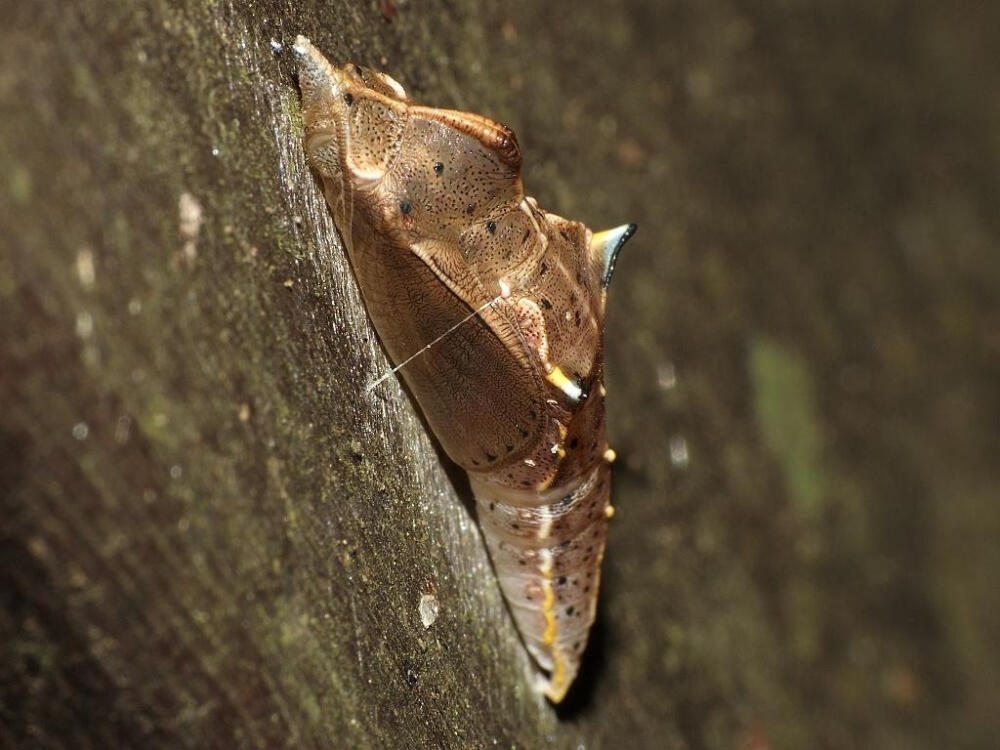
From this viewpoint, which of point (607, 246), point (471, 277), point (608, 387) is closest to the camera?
point (471, 277)

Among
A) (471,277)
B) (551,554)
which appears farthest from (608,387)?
(471,277)

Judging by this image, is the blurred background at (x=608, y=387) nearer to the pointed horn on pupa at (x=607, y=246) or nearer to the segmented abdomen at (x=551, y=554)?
the segmented abdomen at (x=551, y=554)

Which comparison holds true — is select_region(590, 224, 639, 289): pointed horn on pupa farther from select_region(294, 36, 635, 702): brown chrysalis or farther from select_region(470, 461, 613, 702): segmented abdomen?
select_region(470, 461, 613, 702): segmented abdomen

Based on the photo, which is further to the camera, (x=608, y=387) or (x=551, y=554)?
(x=608, y=387)

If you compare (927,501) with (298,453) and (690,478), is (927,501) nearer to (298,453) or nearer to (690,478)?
(690,478)

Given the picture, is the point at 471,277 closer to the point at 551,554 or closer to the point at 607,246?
the point at 607,246

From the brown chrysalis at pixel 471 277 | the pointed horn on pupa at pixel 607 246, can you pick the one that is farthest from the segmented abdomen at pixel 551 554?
the pointed horn on pupa at pixel 607 246
